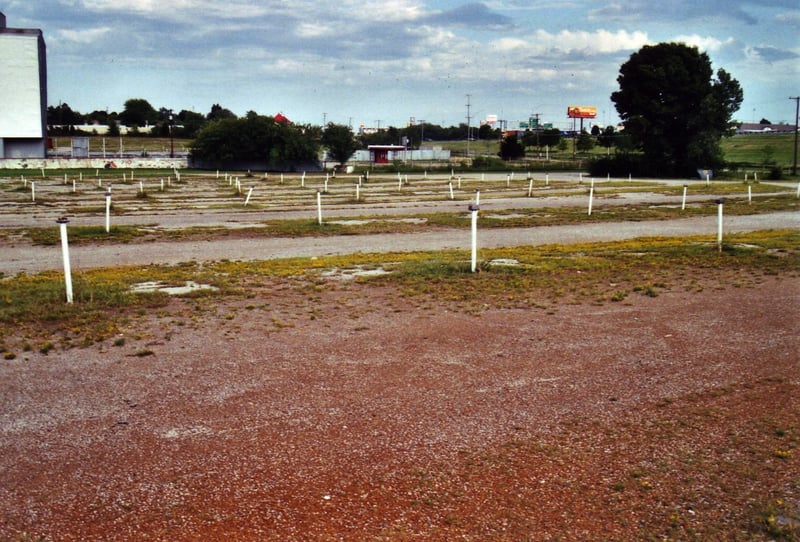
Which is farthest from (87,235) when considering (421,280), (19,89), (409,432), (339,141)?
(339,141)

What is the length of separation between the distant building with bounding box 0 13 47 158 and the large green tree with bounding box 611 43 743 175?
61.8 metres

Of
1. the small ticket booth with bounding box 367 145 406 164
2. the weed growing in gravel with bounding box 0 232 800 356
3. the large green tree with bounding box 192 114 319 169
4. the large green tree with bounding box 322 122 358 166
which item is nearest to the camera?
the weed growing in gravel with bounding box 0 232 800 356

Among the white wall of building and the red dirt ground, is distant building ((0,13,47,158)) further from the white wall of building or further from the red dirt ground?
the red dirt ground

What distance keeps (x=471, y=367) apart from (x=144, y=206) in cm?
2877

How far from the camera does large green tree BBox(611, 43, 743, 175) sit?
7381 cm

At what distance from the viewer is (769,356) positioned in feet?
26.1

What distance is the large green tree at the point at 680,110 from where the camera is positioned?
73812mm

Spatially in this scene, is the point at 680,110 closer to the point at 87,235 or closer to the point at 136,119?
the point at 87,235

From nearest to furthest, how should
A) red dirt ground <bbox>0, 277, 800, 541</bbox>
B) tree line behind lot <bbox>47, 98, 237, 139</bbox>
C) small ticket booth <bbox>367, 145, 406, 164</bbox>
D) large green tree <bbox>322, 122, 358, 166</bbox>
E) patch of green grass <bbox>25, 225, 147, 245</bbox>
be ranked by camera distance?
red dirt ground <bbox>0, 277, 800, 541</bbox>, patch of green grass <bbox>25, 225, 147, 245</bbox>, large green tree <bbox>322, 122, 358, 166</bbox>, small ticket booth <bbox>367, 145, 406, 164</bbox>, tree line behind lot <bbox>47, 98, 237, 139</bbox>

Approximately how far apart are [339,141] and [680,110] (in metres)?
39.2

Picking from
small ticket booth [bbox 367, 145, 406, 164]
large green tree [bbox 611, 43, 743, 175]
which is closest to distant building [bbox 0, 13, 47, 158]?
small ticket booth [bbox 367, 145, 406, 164]

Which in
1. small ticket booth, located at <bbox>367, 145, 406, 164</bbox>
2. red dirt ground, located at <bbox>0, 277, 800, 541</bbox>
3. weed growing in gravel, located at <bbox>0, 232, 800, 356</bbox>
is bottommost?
red dirt ground, located at <bbox>0, 277, 800, 541</bbox>

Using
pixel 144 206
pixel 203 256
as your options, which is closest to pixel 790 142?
pixel 144 206

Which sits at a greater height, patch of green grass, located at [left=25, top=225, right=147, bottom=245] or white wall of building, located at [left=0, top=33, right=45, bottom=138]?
white wall of building, located at [left=0, top=33, right=45, bottom=138]
